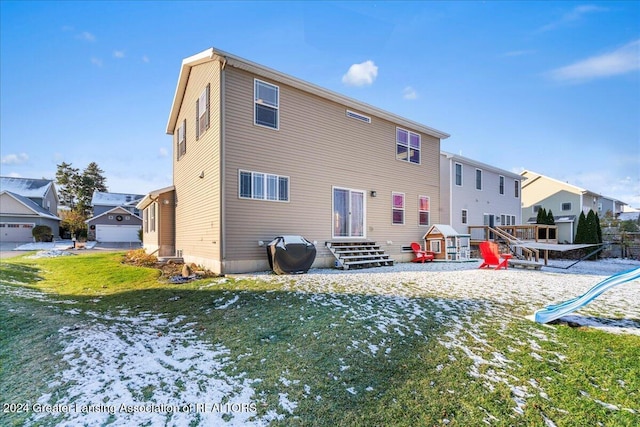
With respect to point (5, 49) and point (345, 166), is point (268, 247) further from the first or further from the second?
point (5, 49)

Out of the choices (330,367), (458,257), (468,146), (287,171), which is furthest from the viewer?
(468,146)

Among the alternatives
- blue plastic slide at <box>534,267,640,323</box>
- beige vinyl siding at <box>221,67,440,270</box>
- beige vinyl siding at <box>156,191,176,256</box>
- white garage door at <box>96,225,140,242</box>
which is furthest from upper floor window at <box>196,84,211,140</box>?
white garage door at <box>96,225,140,242</box>

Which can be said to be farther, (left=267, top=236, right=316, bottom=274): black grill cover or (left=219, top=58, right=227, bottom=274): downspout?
(left=267, top=236, right=316, bottom=274): black grill cover

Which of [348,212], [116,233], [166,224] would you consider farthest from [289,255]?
[116,233]

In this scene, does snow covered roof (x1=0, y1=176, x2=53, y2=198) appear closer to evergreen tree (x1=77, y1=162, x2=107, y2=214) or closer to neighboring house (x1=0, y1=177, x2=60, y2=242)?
neighboring house (x1=0, y1=177, x2=60, y2=242)

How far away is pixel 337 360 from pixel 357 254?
25.2ft

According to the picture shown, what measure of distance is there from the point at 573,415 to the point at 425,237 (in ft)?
38.0

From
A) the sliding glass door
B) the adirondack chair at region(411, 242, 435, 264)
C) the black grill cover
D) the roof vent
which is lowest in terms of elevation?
the adirondack chair at region(411, 242, 435, 264)

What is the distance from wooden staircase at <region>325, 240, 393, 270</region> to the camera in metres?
10.5

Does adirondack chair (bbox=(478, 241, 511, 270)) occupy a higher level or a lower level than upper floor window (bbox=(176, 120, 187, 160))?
lower

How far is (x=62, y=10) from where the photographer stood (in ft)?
31.4

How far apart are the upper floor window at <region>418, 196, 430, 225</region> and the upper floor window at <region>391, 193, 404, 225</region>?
4.16ft

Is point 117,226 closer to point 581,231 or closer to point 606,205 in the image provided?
point 581,231

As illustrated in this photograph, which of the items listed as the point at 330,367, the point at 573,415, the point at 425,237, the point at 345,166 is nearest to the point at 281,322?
the point at 330,367
